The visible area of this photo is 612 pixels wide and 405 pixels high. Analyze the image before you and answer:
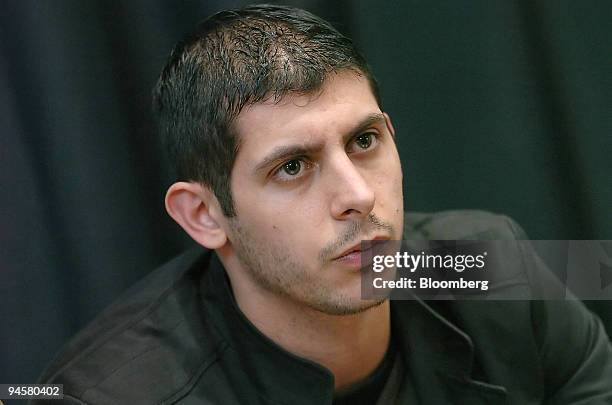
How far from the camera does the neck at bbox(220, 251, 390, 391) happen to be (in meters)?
1.10

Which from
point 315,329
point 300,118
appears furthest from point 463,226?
point 300,118

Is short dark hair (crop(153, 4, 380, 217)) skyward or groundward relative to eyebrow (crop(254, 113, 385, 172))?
skyward

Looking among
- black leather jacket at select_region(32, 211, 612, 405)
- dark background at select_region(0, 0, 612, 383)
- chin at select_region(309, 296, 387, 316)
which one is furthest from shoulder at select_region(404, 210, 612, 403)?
chin at select_region(309, 296, 387, 316)

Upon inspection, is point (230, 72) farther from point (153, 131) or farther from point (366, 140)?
point (153, 131)

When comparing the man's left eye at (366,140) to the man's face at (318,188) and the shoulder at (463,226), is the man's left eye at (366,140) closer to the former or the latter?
the man's face at (318,188)

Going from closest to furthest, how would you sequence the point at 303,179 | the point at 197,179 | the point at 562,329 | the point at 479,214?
the point at 303,179
the point at 197,179
the point at 562,329
the point at 479,214

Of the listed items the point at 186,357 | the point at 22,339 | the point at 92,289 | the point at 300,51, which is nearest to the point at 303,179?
the point at 300,51

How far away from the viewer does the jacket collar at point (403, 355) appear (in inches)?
42.6

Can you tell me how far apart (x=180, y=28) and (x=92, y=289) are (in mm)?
521

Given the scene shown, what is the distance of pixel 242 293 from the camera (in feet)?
3.74

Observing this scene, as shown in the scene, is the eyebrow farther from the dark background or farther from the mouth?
the dark background

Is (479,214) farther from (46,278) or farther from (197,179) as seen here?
(46,278)

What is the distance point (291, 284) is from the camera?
3.38 ft

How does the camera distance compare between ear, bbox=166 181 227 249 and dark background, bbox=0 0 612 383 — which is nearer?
ear, bbox=166 181 227 249
